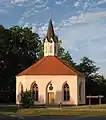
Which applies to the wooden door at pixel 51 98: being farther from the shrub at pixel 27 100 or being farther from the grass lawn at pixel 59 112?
the grass lawn at pixel 59 112

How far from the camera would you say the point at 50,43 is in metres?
81.9

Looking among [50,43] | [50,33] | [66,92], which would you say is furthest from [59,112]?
[50,33]

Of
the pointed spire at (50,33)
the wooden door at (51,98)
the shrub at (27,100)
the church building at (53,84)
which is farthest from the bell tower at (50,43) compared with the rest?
the shrub at (27,100)

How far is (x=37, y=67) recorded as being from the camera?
75688 mm

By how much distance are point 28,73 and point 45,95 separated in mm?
5145

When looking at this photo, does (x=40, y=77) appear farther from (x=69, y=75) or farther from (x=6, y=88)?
(x=6, y=88)

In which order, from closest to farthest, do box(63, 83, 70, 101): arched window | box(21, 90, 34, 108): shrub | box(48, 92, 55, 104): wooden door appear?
box(21, 90, 34, 108): shrub
box(48, 92, 55, 104): wooden door
box(63, 83, 70, 101): arched window

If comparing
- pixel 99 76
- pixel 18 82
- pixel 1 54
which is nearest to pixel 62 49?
pixel 99 76

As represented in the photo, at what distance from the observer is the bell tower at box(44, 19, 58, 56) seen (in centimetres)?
8100

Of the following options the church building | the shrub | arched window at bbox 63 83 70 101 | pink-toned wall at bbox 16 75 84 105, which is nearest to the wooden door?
the church building

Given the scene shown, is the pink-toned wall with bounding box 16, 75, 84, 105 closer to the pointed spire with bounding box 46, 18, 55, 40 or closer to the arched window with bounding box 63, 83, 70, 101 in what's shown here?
the arched window with bounding box 63, 83, 70, 101

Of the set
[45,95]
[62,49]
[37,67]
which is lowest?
[45,95]

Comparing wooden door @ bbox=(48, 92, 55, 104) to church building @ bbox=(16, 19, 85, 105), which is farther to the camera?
wooden door @ bbox=(48, 92, 55, 104)

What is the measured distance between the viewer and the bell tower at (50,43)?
3189 inches
